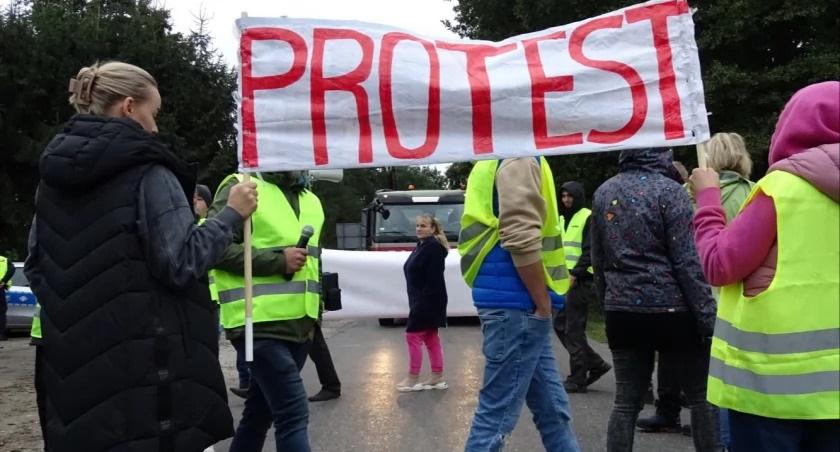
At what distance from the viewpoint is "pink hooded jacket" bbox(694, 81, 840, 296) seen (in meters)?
2.54

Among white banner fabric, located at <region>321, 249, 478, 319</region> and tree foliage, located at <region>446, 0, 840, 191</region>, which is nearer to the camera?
white banner fabric, located at <region>321, 249, 478, 319</region>

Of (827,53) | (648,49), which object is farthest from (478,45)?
(827,53)

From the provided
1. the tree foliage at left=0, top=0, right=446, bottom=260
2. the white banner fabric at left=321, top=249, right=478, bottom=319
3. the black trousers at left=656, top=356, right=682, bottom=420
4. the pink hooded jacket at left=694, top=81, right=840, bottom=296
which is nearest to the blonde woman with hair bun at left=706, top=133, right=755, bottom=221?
the black trousers at left=656, top=356, right=682, bottom=420

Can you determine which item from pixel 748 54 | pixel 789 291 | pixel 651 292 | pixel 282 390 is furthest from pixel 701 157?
pixel 748 54

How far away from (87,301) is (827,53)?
69.3 ft

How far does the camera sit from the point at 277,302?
4.05 meters

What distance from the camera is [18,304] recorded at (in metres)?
16.9

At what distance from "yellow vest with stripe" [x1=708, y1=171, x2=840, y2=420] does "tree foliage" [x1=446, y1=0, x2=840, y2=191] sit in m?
19.0

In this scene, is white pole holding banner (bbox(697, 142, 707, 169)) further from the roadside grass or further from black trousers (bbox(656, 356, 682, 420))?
the roadside grass

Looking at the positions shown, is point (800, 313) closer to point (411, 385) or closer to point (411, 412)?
point (411, 412)

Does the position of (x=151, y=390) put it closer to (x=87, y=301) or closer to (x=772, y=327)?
(x=87, y=301)

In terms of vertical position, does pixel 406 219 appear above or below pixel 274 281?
above

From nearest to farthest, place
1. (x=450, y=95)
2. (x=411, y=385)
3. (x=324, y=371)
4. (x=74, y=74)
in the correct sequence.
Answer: (x=450, y=95)
(x=324, y=371)
(x=411, y=385)
(x=74, y=74)

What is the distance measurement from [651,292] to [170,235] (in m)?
2.40
